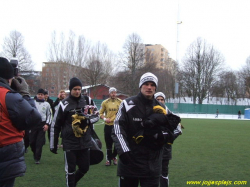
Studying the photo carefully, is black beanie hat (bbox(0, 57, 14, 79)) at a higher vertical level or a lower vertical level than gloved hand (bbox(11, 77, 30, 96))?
higher

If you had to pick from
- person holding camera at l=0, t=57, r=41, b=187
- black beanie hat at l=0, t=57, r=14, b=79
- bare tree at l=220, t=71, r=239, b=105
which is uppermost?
bare tree at l=220, t=71, r=239, b=105

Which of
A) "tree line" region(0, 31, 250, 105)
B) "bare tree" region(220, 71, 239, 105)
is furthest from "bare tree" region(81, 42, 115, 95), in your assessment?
"bare tree" region(220, 71, 239, 105)

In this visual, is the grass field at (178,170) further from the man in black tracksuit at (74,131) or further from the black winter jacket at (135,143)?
the black winter jacket at (135,143)

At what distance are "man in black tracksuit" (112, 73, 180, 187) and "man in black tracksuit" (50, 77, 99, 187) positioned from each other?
1.57 meters

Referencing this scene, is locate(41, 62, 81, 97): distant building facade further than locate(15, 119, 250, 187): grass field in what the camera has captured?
Yes

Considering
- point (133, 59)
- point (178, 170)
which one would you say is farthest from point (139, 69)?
point (178, 170)

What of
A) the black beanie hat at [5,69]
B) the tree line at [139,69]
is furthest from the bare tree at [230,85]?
the black beanie hat at [5,69]

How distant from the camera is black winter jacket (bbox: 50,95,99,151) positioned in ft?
16.5

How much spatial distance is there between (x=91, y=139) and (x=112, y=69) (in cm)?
5397

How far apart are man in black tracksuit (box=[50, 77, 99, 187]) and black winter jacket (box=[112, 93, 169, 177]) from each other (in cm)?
155

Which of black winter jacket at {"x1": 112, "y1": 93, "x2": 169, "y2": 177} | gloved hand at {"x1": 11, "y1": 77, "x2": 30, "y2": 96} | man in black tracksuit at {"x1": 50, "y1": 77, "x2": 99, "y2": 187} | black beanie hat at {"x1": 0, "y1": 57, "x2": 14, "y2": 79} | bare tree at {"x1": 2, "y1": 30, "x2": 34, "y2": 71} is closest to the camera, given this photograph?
black beanie hat at {"x1": 0, "y1": 57, "x2": 14, "y2": 79}

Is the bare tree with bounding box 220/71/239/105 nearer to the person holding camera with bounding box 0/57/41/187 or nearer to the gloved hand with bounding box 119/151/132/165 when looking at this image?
the gloved hand with bounding box 119/151/132/165

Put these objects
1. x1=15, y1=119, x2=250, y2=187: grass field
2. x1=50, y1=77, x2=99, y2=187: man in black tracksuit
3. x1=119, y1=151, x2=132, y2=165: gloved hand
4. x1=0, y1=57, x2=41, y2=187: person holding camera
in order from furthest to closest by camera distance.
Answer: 1. x1=15, y1=119, x2=250, y2=187: grass field
2. x1=50, y1=77, x2=99, y2=187: man in black tracksuit
3. x1=119, y1=151, x2=132, y2=165: gloved hand
4. x1=0, y1=57, x2=41, y2=187: person holding camera

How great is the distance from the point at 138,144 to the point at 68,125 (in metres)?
2.03
